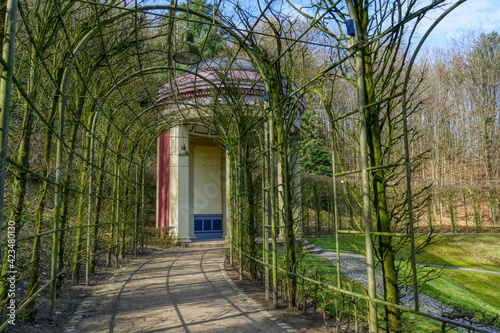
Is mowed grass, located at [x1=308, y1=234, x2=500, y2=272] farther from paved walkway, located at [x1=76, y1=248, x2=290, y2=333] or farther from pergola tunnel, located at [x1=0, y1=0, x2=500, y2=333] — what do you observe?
paved walkway, located at [x1=76, y1=248, x2=290, y2=333]

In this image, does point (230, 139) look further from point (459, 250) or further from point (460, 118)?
point (460, 118)

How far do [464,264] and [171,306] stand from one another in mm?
17833

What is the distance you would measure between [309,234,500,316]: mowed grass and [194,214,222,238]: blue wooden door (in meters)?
5.48

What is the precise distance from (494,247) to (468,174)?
53.3 ft

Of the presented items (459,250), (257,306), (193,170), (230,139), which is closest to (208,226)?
(193,170)

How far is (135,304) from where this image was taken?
5.71m

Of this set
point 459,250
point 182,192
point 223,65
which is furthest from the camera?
point 459,250

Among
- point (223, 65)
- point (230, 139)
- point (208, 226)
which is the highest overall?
point (223, 65)

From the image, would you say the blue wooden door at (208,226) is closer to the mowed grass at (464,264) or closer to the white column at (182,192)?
the white column at (182,192)

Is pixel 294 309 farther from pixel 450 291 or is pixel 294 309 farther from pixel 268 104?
pixel 450 291

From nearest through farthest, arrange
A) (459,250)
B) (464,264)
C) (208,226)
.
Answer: (464,264)
(208,226)
(459,250)

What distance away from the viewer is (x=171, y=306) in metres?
5.54

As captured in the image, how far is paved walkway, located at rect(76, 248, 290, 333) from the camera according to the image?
14.9 ft

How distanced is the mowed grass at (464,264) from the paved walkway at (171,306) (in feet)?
11.6
